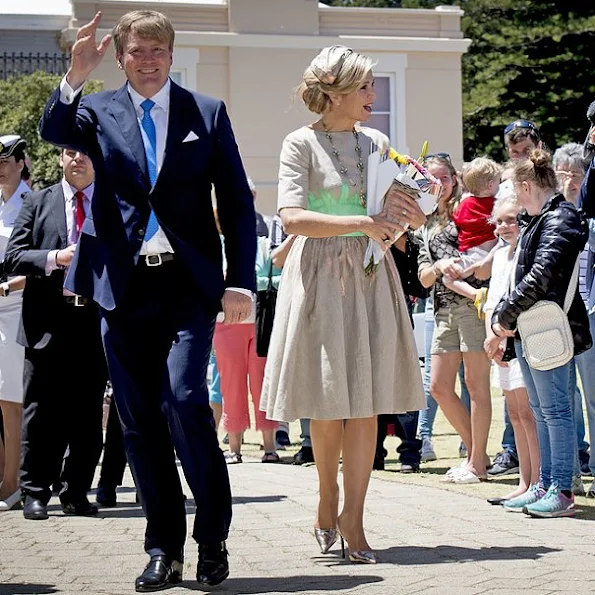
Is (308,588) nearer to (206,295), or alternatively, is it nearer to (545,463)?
(206,295)

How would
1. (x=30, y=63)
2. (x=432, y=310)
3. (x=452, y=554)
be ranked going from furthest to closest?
(x=30, y=63) → (x=432, y=310) → (x=452, y=554)

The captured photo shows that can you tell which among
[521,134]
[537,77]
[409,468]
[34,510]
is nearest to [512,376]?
[409,468]

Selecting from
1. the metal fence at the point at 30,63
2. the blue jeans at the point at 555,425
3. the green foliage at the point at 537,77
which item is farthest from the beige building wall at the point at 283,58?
the blue jeans at the point at 555,425

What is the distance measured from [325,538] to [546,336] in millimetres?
1926

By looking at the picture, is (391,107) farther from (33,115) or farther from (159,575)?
(159,575)

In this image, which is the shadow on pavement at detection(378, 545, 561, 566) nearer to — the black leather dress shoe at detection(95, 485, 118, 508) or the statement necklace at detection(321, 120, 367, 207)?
the statement necklace at detection(321, 120, 367, 207)

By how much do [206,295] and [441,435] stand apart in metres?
7.20

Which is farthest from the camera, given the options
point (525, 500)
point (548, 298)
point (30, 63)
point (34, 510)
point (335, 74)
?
point (30, 63)

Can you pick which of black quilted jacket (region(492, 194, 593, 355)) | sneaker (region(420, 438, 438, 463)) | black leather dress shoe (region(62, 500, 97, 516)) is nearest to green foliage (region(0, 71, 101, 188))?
sneaker (region(420, 438, 438, 463))

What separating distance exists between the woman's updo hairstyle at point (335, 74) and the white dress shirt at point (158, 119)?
2.52ft

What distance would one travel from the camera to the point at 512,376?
8102 millimetres

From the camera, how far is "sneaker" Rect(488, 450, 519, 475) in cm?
932

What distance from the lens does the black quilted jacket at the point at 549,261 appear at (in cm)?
722

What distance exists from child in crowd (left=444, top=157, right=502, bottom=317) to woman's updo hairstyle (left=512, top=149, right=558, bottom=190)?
5.83 feet
